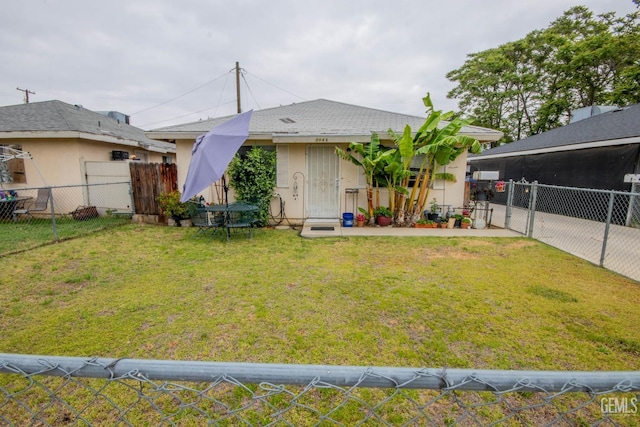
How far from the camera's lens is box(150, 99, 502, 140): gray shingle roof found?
9062mm

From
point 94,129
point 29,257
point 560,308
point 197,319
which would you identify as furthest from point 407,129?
point 94,129

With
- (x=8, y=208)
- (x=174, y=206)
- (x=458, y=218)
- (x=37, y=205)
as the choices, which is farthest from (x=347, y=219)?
(x=8, y=208)

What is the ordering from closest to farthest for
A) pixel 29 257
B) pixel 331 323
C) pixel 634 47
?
pixel 331 323 < pixel 29 257 < pixel 634 47

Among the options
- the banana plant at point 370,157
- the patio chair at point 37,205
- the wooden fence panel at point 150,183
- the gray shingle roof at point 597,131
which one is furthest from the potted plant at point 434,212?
the patio chair at point 37,205

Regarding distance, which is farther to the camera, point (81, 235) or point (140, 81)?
point (140, 81)

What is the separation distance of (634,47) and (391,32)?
Answer: 15.5m

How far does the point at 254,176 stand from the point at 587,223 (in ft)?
37.8

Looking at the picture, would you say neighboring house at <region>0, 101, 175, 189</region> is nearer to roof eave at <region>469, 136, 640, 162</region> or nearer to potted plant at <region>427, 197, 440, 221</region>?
potted plant at <region>427, 197, 440, 221</region>

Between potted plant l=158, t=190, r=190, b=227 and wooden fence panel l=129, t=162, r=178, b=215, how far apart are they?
17.0 inches

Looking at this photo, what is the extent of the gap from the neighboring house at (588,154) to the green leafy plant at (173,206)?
14.4 m

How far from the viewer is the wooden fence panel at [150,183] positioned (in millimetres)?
9539

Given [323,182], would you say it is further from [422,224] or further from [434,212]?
[434,212]

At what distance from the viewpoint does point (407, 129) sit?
7660 mm

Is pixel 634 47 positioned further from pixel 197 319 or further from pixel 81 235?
pixel 81 235
